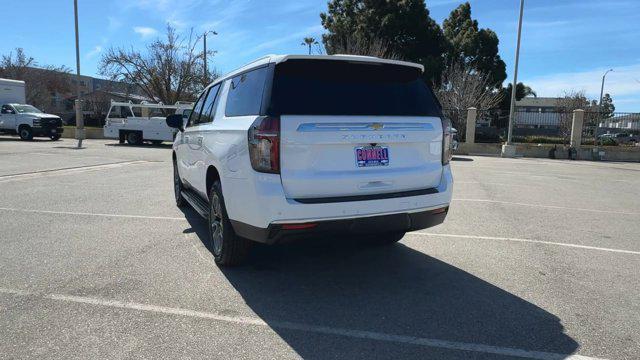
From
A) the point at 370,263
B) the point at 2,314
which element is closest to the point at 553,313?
the point at 370,263

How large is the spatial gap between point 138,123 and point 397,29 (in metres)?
22.4

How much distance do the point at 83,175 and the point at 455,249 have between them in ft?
31.7

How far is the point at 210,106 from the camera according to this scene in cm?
566

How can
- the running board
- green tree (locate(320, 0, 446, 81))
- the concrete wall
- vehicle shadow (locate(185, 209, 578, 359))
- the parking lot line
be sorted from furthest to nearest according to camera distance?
green tree (locate(320, 0, 446, 81)) < the concrete wall < the parking lot line < the running board < vehicle shadow (locate(185, 209, 578, 359))

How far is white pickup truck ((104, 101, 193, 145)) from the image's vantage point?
24.3 meters

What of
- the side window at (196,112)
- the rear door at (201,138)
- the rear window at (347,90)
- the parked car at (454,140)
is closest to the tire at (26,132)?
the parked car at (454,140)

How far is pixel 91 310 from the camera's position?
3701 mm

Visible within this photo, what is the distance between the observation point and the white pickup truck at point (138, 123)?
24.3 meters

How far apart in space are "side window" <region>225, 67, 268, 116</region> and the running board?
1149mm

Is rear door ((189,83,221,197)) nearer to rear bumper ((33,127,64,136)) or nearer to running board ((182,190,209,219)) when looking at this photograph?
running board ((182,190,209,219))

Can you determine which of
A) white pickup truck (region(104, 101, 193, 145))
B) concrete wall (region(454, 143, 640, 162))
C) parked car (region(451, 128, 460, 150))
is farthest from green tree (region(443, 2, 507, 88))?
Answer: white pickup truck (region(104, 101, 193, 145))

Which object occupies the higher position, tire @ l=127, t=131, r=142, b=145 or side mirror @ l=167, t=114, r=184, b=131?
side mirror @ l=167, t=114, r=184, b=131

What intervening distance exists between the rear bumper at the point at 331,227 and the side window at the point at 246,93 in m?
0.98

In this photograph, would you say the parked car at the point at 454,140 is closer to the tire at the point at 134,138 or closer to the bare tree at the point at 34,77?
the tire at the point at 134,138
